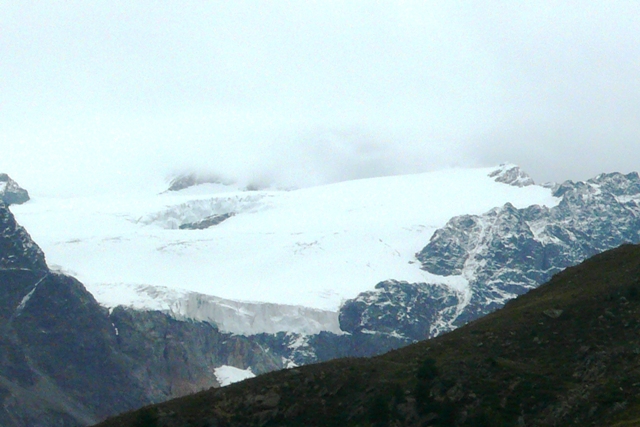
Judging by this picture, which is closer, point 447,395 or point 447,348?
point 447,395

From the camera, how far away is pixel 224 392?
4035 inches

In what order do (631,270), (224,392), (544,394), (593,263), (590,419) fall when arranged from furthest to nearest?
(593,263)
(631,270)
(224,392)
(544,394)
(590,419)

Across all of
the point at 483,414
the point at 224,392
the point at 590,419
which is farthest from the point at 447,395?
the point at 224,392

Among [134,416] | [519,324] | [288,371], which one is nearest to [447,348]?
[519,324]

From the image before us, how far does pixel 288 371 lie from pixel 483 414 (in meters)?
20.1

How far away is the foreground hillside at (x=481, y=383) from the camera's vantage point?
93000 millimetres

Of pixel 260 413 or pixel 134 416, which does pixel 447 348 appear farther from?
pixel 134 416

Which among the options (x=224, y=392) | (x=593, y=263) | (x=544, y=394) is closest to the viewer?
(x=544, y=394)

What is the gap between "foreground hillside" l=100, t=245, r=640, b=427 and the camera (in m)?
93.0

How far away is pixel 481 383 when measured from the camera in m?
97.8

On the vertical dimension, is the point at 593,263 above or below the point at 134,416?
above

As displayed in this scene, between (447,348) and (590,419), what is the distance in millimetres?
20896

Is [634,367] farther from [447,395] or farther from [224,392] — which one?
[224,392]

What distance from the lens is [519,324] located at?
356 ft
